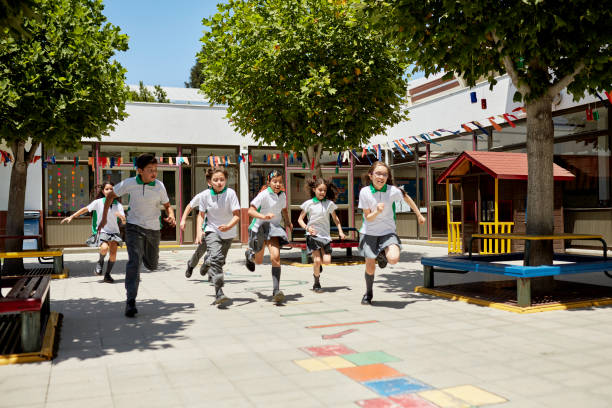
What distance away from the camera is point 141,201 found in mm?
6867

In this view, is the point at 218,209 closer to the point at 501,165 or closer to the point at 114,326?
the point at 114,326

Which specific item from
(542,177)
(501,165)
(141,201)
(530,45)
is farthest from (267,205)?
(501,165)

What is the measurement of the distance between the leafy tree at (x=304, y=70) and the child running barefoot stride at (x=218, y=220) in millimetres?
4351

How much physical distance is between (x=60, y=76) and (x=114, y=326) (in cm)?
566

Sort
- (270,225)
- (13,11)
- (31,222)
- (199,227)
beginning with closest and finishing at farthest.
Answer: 1. (13,11)
2. (199,227)
3. (270,225)
4. (31,222)

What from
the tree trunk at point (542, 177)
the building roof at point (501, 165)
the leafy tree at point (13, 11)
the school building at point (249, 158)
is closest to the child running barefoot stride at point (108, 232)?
the school building at point (249, 158)

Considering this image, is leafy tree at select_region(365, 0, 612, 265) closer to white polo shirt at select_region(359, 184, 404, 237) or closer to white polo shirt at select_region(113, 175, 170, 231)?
white polo shirt at select_region(359, 184, 404, 237)

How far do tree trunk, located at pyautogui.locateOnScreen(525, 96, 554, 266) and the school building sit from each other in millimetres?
7366

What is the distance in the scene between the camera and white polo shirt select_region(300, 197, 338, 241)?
28.3ft

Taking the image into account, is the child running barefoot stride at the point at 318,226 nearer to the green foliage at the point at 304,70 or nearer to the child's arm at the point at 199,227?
the child's arm at the point at 199,227

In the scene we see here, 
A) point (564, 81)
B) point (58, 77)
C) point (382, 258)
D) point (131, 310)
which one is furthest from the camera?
point (58, 77)

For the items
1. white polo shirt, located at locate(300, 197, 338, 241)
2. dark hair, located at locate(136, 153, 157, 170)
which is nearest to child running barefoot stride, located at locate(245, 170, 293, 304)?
white polo shirt, located at locate(300, 197, 338, 241)

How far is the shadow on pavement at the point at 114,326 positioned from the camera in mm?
5090

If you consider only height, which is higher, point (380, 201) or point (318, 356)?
point (380, 201)
